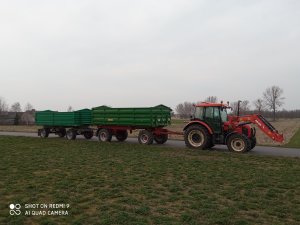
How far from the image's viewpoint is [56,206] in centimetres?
636

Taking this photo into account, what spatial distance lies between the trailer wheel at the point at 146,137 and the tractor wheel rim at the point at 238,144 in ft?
17.1

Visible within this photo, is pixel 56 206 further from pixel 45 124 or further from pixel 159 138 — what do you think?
pixel 45 124

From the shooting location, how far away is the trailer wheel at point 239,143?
15.1m

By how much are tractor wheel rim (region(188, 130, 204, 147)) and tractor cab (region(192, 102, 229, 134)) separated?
2.39 feet

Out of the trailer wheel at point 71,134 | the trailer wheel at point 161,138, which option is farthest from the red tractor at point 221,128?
the trailer wheel at point 71,134

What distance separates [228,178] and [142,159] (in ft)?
14.7

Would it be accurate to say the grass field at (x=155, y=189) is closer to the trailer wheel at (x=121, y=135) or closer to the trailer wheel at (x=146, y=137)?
Answer: the trailer wheel at (x=146, y=137)

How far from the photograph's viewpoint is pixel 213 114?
53.4 feet

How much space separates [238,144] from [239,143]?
0.08m

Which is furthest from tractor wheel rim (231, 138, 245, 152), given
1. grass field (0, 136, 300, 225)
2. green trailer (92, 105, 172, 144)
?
green trailer (92, 105, 172, 144)

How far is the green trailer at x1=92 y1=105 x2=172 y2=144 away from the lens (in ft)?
61.6

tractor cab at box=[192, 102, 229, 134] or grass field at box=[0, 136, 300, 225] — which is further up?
tractor cab at box=[192, 102, 229, 134]

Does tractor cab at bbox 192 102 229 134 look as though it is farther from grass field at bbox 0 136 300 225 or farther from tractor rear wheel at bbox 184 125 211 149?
grass field at bbox 0 136 300 225

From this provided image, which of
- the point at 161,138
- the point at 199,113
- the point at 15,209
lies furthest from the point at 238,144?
the point at 15,209
